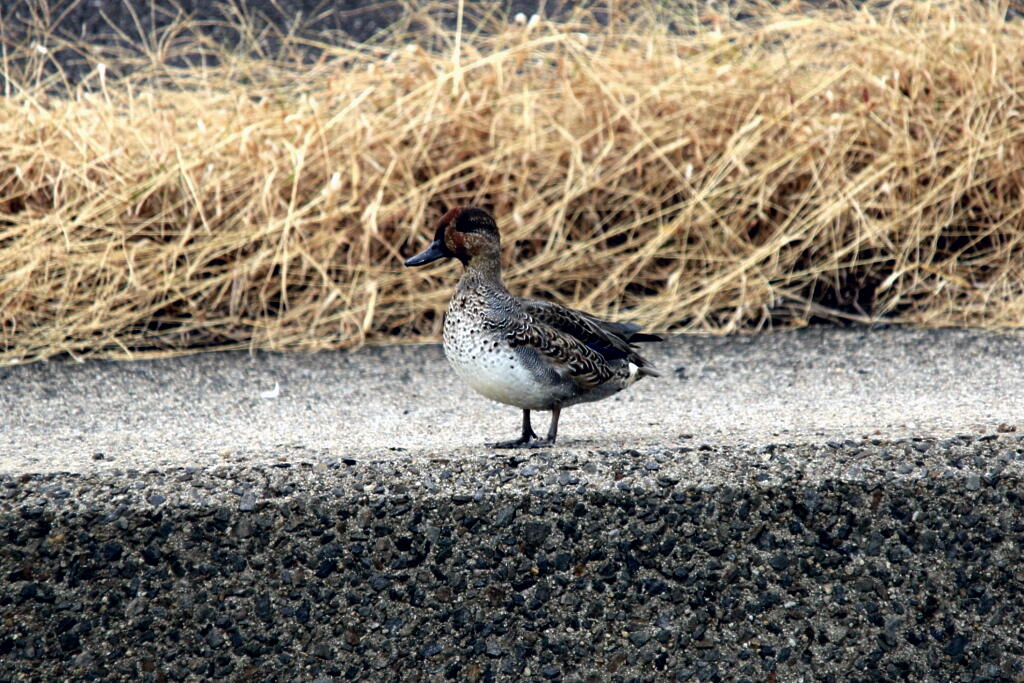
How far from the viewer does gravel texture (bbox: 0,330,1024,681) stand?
8.75ft

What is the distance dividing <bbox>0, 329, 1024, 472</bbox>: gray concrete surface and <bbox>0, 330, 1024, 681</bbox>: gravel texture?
0.73 ft

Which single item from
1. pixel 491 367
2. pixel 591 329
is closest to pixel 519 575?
pixel 491 367

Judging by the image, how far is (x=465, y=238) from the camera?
306cm

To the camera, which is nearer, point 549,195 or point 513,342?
point 513,342

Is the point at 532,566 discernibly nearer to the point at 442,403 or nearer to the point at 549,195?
the point at 442,403

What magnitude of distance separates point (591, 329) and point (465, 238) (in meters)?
0.41

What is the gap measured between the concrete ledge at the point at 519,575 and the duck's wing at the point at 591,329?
1.38ft

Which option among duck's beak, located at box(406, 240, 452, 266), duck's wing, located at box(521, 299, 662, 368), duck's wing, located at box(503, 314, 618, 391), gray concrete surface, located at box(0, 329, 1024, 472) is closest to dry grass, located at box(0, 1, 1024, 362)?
gray concrete surface, located at box(0, 329, 1024, 472)

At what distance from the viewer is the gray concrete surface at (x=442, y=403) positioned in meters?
3.34

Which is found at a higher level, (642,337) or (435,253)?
(435,253)

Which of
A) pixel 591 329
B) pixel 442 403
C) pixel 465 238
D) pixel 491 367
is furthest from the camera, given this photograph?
pixel 442 403

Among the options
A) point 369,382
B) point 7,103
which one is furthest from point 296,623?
point 7,103

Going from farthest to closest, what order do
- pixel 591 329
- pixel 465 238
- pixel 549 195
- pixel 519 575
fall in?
1. pixel 549 195
2. pixel 591 329
3. pixel 465 238
4. pixel 519 575

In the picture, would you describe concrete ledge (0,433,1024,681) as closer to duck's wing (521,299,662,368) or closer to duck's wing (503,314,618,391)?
duck's wing (503,314,618,391)
